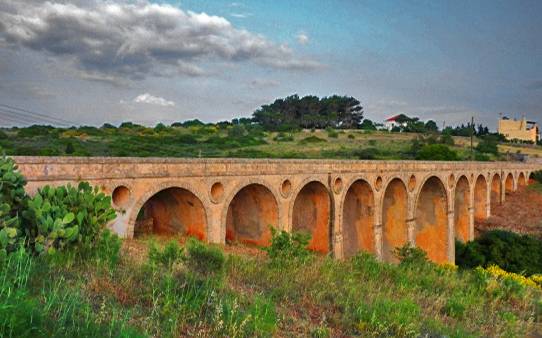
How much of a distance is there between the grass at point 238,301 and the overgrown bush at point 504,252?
19.3 metres

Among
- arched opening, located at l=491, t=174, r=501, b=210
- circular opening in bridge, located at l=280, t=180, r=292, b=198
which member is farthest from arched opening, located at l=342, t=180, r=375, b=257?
arched opening, located at l=491, t=174, r=501, b=210

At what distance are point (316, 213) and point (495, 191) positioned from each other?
28303 mm

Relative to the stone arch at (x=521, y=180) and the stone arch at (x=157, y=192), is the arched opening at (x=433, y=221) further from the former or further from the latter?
the stone arch at (x=521, y=180)

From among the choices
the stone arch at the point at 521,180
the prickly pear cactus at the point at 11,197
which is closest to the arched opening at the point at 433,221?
the prickly pear cactus at the point at 11,197

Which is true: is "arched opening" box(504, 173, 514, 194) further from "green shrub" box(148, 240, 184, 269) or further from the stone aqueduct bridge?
"green shrub" box(148, 240, 184, 269)

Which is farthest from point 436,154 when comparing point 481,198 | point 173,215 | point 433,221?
point 173,215

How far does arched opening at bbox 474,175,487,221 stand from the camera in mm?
35156

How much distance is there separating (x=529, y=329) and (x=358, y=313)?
2999 millimetres

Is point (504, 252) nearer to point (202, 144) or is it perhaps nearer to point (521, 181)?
point (521, 181)

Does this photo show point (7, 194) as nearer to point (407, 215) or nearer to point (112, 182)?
point (112, 182)

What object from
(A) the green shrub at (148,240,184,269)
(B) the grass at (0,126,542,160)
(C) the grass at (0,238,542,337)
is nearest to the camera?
(C) the grass at (0,238,542,337)

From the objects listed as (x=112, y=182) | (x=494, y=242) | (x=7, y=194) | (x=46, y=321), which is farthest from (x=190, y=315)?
(x=494, y=242)

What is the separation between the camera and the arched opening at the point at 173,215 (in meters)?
13.3

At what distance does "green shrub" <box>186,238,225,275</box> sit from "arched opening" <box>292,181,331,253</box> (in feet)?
38.8
